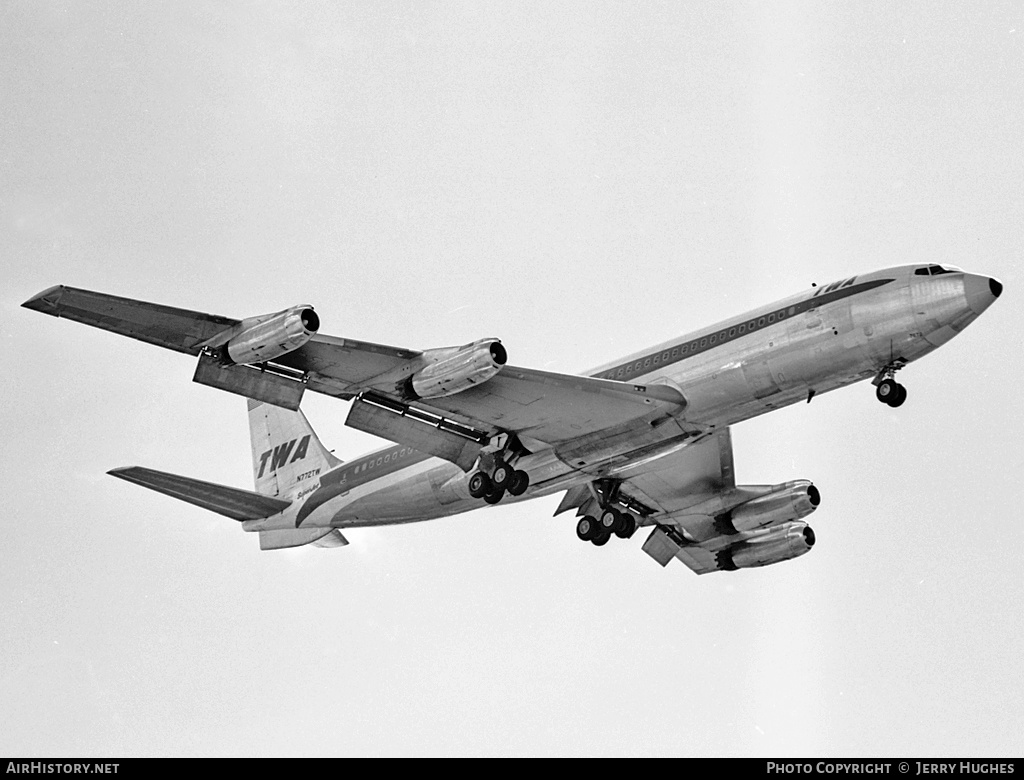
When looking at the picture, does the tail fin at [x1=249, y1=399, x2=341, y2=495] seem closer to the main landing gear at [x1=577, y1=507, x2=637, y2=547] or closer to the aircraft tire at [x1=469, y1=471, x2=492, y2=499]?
the main landing gear at [x1=577, y1=507, x2=637, y2=547]

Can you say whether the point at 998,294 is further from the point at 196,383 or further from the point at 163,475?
the point at 163,475

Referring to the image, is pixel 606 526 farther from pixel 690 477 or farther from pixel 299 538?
pixel 299 538

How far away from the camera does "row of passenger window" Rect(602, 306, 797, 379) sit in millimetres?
36259

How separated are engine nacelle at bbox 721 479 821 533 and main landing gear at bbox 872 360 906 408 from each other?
9.93m

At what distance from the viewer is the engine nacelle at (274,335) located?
32.3m

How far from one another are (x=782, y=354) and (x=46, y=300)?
60.0 ft

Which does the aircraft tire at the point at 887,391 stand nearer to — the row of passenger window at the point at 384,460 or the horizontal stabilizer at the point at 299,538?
the row of passenger window at the point at 384,460

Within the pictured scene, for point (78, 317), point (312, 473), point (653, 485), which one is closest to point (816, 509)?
point (653, 485)

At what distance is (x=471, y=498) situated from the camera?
41188 mm

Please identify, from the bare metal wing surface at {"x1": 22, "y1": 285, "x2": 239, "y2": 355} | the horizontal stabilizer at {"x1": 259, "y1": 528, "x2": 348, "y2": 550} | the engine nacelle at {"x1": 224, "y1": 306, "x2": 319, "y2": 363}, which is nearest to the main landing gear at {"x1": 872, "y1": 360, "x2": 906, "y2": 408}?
the engine nacelle at {"x1": 224, "y1": 306, "x2": 319, "y2": 363}

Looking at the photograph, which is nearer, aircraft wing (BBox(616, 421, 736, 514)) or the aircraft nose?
the aircraft nose

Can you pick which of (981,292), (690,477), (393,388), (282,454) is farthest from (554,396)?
(282,454)

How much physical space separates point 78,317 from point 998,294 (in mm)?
22325
